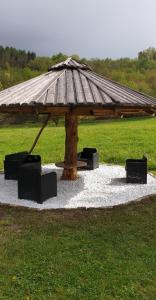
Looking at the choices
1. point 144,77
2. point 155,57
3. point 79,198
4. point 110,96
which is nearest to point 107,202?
point 79,198

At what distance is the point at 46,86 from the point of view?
8.27m

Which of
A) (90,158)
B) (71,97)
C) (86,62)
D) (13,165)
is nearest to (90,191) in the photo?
(71,97)

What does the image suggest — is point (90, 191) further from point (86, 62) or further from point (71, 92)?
point (86, 62)

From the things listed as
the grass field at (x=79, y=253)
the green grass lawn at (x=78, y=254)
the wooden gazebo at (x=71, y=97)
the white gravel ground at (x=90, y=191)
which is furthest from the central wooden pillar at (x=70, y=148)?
the green grass lawn at (x=78, y=254)

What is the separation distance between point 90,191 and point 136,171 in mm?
1462

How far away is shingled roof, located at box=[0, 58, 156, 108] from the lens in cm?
739

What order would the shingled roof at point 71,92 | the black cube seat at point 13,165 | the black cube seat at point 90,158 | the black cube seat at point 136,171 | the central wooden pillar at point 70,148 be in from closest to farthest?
the shingled roof at point 71,92 → the black cube seat at point 136,171 → the central wooden pillar at point 70,148 → the black cube seat at point 13,165 → the black cube seat at point 90,158

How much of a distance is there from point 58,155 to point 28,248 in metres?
9.37

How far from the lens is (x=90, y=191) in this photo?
8469mm

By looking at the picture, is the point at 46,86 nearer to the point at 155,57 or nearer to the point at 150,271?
the point at 150,271

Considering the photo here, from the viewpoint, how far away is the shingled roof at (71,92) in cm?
739

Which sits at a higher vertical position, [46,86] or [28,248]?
[46,86]

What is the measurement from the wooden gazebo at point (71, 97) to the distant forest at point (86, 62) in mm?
49180

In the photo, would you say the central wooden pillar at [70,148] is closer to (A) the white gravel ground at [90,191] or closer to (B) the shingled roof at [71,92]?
(A) the white gravel ground at [90,191]
